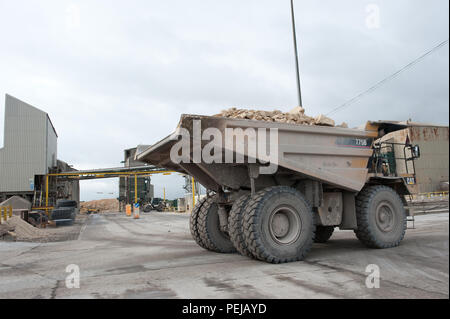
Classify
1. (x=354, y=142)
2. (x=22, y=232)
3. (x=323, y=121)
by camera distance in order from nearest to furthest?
1. (x=323, y=121)
2. (x=354, y=142)
3. (x=22, y=232)

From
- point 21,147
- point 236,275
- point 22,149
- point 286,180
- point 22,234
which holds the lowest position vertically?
point 22,234

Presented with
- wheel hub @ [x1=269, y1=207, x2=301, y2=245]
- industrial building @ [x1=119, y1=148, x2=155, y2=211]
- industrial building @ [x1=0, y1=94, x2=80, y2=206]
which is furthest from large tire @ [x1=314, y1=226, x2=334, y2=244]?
industrial building @ [x1=119, y1=148, x2=155, y2=211]

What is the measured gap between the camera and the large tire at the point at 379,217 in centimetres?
610

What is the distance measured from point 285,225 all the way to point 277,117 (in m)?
1.84

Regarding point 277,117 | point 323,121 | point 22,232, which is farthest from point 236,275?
point 22,232

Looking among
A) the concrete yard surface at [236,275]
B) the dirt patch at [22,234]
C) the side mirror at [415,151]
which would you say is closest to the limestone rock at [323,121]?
the side mirror at [415,151]

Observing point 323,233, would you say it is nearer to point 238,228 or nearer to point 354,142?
point 354,142

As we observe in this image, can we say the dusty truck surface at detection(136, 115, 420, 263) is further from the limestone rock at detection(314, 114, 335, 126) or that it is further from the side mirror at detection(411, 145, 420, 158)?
the limestone rock at detection(314, 114, 335, 126)

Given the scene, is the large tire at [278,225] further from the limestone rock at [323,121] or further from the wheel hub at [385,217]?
the wheel hub at [385,217]

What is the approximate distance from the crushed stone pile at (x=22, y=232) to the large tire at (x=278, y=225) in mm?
8785

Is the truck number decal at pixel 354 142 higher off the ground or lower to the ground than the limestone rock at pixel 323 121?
lower

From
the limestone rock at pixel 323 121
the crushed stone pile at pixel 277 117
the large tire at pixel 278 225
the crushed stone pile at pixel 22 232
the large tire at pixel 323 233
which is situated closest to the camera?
the large tire at pixel 278 225

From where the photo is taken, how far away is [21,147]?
88.1 ft
